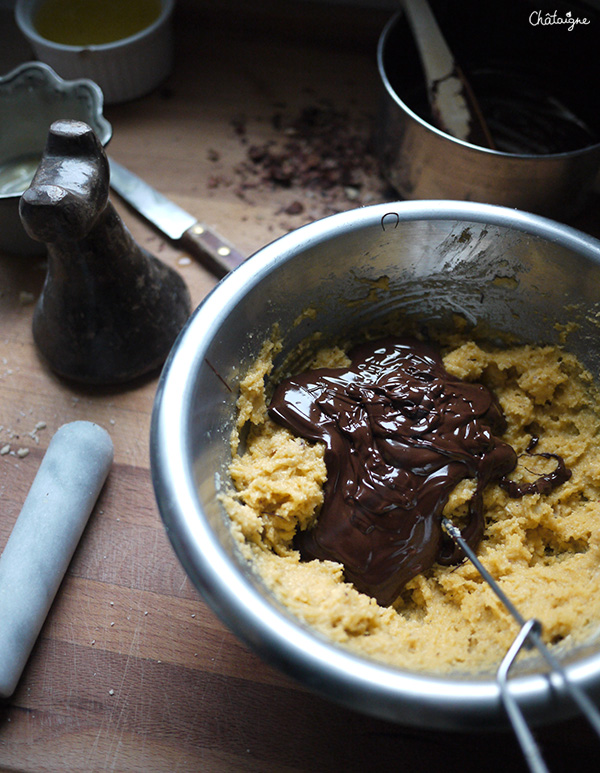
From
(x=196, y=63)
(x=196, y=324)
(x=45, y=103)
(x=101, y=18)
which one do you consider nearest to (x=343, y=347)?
(x=196, y=324)

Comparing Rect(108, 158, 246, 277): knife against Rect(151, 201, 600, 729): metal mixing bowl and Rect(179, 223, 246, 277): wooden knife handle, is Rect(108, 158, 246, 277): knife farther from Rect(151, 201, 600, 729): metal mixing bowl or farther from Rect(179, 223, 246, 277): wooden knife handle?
Rect(151, 201, 600, 729): metal mixing bowl

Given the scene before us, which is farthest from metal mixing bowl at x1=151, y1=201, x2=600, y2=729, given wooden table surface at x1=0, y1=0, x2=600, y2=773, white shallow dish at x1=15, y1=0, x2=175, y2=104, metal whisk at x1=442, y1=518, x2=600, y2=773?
white shallow dish at x1=15, y1=0, x2=175, y2=104

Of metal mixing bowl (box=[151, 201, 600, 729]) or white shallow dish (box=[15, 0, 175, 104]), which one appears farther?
white shallow dish (box=[15, 0, 175, 104])

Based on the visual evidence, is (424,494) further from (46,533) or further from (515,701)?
(46,533)

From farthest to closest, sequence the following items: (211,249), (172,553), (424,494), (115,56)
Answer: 1. (115,56)
2. (211,249)
3. (172,553)
4. (424,494)

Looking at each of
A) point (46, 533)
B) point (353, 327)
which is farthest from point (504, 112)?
point (46, 533)

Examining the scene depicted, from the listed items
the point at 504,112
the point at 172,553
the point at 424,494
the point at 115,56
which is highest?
the point at 504,112
